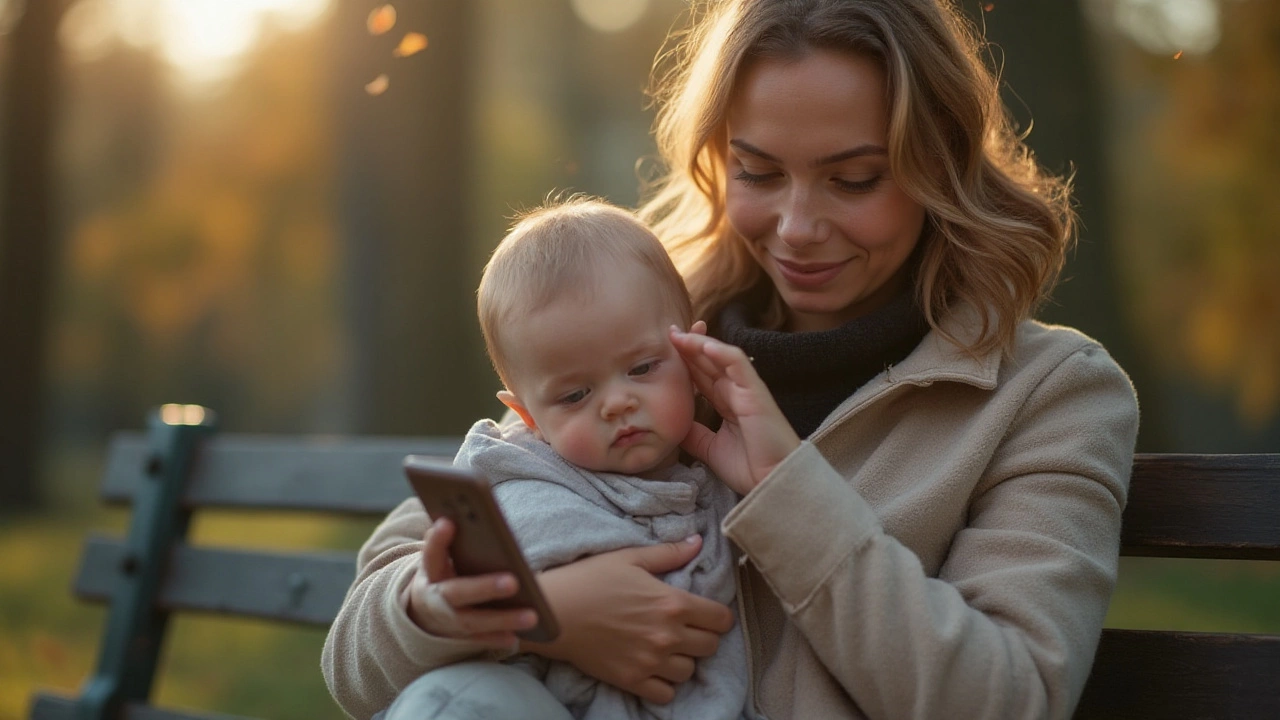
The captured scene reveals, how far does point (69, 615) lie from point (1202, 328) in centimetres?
891

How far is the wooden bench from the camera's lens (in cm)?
243

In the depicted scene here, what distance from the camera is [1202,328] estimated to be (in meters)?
11.1

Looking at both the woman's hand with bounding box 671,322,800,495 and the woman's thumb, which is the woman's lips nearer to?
the woman's hand with bounding box 671,322,800,495

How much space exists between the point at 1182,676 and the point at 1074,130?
4.52 metres

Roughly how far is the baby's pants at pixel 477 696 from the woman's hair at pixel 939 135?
1.00 m

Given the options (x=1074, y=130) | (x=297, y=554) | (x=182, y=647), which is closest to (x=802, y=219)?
(x=297, y=554)

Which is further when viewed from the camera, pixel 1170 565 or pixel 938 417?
pixel 1170 565

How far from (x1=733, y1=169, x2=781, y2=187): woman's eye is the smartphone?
962mm

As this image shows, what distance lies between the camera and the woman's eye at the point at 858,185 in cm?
253

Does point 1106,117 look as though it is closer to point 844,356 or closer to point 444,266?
point 444,266

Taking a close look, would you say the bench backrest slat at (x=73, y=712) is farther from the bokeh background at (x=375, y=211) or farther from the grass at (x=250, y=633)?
the bokeh background at (x=375, y=211)

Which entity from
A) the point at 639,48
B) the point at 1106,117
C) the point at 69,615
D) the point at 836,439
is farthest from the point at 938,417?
the point at 639,48

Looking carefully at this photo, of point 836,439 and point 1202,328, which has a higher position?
point 836,439

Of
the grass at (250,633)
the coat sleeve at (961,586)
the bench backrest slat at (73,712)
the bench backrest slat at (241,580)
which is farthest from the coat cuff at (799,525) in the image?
the grass at (250,633)
